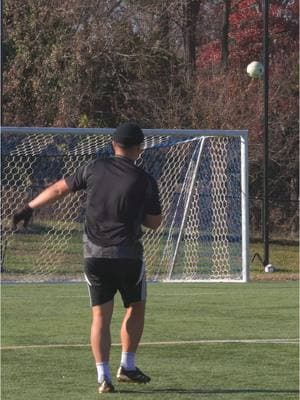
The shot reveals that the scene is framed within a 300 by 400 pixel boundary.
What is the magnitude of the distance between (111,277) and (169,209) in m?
12.2

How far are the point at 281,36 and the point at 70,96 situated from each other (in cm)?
1132

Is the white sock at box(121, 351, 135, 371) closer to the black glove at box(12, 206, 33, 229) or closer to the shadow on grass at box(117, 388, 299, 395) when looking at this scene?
the shadow on grass at box(117, 388, 299, 395)

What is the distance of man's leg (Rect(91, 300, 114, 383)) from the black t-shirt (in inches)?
18.1

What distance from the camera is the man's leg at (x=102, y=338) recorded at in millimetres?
8070

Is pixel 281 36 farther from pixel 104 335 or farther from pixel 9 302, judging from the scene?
pixel 104 335

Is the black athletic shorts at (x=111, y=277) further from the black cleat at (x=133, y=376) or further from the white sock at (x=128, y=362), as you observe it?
the black cleat at (x=133, y=376)

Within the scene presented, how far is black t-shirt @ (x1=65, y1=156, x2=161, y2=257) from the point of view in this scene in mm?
8141

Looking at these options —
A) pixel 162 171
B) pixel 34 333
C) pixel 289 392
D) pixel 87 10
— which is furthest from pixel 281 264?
pixel 289 392

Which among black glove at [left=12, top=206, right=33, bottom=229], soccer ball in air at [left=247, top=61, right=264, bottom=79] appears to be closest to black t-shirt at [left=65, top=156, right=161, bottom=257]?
black glove at [left=12, top=206, right=33, bottom=229]

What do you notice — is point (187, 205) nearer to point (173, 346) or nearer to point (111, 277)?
point (173, 346)

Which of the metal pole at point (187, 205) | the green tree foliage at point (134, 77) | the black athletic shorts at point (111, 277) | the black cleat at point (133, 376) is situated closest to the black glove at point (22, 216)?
the black athletic shorts at point (111, 277)

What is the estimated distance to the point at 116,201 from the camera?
8.14m

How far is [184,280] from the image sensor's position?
19.5 m

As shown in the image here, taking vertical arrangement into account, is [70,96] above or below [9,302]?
above
